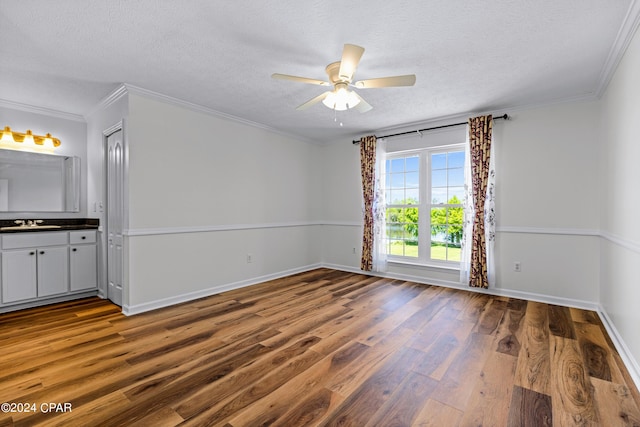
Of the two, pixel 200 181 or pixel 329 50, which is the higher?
pixel 329 50

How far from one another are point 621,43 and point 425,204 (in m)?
2.78

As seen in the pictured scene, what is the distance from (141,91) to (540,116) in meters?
4.81

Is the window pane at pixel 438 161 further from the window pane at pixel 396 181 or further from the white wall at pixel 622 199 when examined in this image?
the white wall at pixel 622 199

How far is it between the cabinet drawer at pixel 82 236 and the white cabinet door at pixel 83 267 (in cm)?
7

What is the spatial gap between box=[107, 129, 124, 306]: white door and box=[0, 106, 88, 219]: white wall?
0.88 metres

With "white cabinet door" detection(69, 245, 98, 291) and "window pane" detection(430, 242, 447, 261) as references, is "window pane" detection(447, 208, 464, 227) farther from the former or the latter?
"white cabinet door" detection(69, 245, 98, 291)

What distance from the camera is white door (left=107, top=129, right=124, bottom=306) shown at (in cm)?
346

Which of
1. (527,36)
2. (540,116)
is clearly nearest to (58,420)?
(527,36)

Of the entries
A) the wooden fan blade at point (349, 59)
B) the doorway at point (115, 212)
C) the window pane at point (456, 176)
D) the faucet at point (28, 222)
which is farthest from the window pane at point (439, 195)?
the faucet at point (28, 222)

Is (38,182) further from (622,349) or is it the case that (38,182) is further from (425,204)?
(622,349)

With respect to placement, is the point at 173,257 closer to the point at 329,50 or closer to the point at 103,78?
the point at 103,78

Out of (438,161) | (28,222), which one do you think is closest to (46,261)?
(28,222)

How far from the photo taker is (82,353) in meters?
2.40

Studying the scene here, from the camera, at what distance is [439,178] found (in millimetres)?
4621
